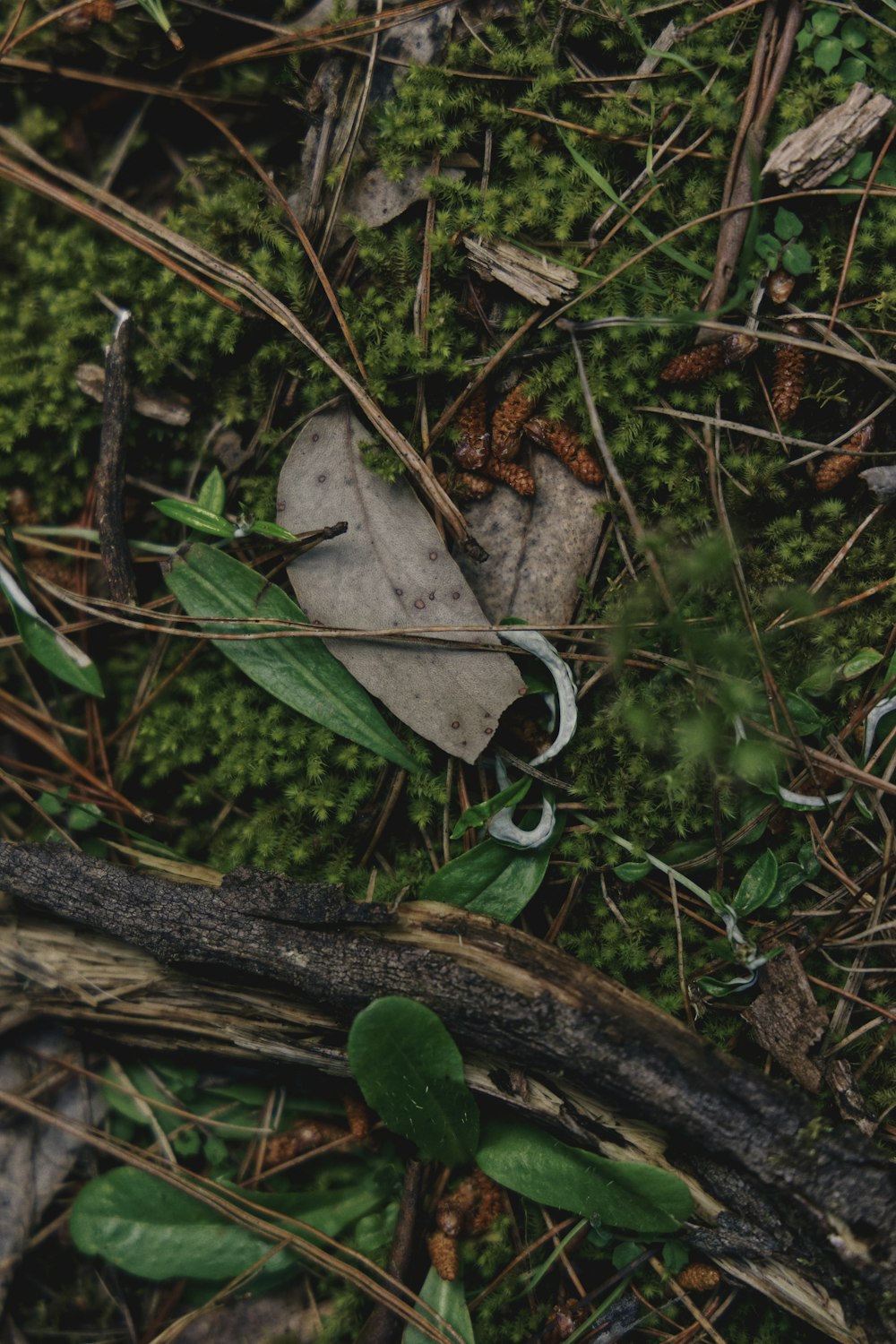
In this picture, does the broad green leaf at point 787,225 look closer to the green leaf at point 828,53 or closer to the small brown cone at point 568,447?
the green leaf at point 828,53

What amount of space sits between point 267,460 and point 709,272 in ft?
4.88

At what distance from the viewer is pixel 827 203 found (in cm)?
257

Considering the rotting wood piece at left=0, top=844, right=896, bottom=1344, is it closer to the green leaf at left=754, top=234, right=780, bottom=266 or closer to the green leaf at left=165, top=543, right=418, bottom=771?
the green leaf at left=165, top=543, right=418, bottom=771

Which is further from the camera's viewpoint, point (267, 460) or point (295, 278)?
point (267, 460)

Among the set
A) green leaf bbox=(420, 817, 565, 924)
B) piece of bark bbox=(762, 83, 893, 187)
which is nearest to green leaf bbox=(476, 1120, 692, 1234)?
green leaf bbox=(420, 817, 565, 924)

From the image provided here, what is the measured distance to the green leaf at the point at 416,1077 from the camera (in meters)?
2.40

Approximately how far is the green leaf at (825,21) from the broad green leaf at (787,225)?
19.5 inches

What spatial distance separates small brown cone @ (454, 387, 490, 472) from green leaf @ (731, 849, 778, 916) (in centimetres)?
146

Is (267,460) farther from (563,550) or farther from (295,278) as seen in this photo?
(563,550)

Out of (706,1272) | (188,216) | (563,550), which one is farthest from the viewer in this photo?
(188,216)

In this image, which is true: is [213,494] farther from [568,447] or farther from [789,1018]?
[789,1018]

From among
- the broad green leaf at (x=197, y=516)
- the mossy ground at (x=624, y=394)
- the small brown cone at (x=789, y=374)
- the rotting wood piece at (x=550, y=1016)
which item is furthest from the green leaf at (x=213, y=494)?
the small brown cone at (x=789, y=374)

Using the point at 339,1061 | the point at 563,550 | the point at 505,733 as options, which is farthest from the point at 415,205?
the point at 339,1061

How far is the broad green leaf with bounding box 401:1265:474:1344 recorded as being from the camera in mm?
2588
